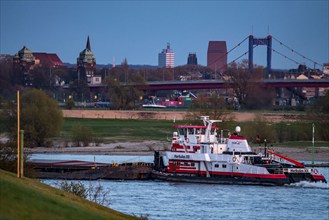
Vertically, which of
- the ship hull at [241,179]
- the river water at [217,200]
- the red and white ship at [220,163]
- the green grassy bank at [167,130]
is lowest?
the river water at [217,200]

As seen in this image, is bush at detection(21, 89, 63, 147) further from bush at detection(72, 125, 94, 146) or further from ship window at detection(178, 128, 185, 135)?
ship window at detection(178, 128, 185, 135)

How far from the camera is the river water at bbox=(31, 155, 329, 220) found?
135 ft

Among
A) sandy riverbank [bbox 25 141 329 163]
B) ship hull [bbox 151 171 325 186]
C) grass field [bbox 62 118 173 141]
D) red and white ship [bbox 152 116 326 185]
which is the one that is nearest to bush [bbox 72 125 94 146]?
sandy riverbank [bbox 25 141 329 163]

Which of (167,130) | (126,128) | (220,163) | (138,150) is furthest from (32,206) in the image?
(126,128)

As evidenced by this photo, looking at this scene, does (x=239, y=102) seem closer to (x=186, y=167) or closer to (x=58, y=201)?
(x=186, y=167)

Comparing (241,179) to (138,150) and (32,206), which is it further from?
(32,206)

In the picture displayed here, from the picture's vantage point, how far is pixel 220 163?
2244 inches

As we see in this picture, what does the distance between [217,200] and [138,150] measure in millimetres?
35374

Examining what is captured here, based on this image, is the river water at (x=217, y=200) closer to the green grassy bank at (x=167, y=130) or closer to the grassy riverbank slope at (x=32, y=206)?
the grassy riverbank slope at (x=32, y=206)

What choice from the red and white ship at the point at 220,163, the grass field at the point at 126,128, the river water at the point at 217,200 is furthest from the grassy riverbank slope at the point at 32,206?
→ the grass field at the point at 126,128

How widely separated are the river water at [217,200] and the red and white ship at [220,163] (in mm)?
873

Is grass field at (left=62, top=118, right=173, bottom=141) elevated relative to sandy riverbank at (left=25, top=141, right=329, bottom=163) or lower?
elevated

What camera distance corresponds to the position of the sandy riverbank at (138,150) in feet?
246

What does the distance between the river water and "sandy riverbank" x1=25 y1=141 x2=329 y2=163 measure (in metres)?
19.6
